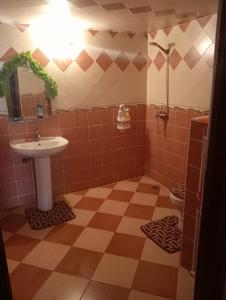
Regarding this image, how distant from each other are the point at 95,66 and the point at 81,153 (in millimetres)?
1101

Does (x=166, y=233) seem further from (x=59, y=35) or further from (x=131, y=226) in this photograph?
(x=59, y=35)

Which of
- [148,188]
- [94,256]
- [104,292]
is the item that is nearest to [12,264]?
[94,256]

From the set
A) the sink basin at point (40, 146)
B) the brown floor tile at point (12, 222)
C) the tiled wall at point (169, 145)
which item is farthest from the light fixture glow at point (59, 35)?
the brown floor tile at point (12, 222)

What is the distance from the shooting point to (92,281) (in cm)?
169

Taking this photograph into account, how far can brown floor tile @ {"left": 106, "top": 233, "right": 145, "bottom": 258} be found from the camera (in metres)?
1.97

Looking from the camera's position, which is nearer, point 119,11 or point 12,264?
point 12,264

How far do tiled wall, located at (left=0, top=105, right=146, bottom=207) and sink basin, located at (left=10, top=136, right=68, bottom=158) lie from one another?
Answer: 0.09 metres

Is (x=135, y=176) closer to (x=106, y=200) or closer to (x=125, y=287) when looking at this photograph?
(x=106, y=200)

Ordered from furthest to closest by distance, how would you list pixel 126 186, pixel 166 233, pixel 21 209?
pixel 126 186 → pixel 21 209 → pixel 166 233

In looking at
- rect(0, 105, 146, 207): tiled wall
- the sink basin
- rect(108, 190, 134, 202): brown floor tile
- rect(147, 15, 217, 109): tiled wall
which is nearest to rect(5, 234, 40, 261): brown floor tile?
rect(0, 105, 146, 207): tiled wall

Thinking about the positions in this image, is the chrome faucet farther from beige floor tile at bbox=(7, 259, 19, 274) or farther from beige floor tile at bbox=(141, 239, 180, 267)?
beige floor tile at bbox=(141, 239, 180, 267)

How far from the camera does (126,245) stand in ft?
6.79

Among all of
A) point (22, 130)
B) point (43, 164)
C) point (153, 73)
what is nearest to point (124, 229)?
point (43, 164)

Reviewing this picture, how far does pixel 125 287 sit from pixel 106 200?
1303 mm
